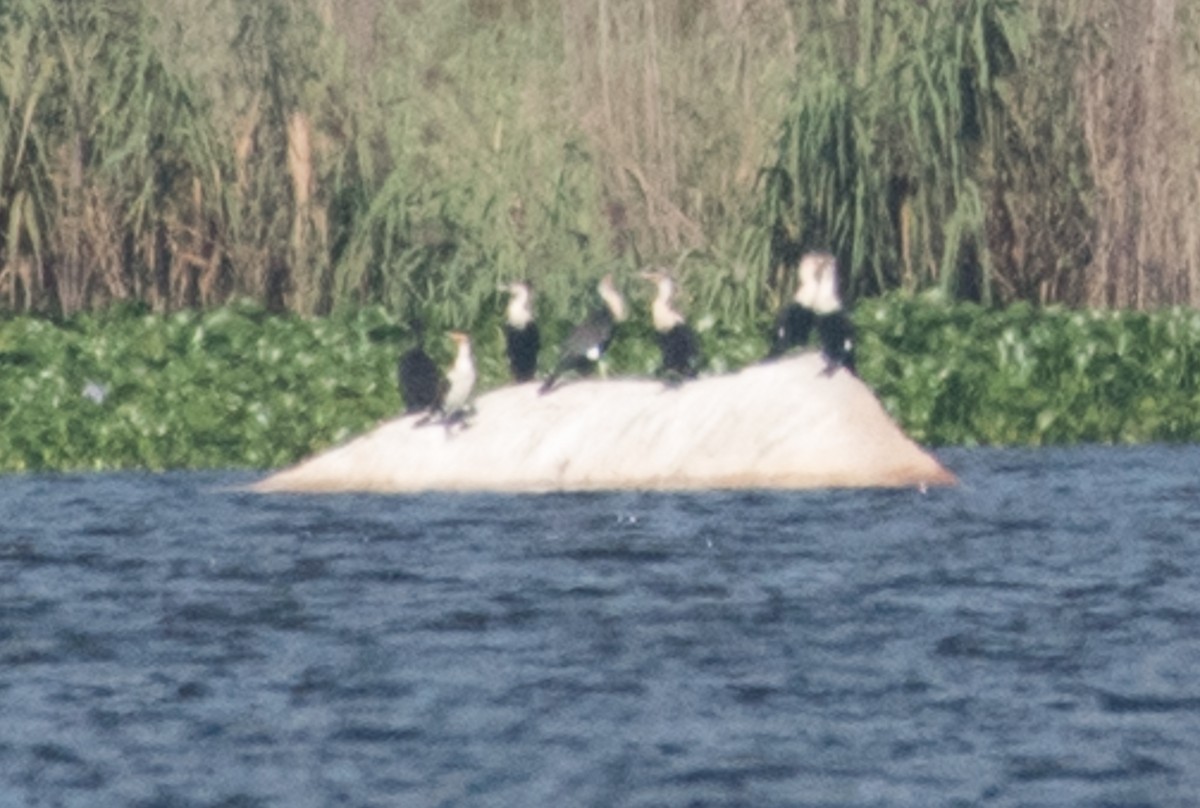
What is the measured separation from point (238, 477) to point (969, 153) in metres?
7.61

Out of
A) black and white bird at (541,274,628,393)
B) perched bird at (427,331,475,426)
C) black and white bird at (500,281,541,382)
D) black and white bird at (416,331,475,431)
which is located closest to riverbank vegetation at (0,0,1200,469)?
black and white bird at (500,281,541,382)

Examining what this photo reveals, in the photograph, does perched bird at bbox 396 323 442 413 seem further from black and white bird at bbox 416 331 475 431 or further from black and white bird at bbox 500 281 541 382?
black and white bird at bbox 500 281 541 382

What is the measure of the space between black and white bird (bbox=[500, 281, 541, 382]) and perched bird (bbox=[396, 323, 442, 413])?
1.88 m

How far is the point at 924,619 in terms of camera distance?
2033cm

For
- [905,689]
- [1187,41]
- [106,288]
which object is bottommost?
[905,689]

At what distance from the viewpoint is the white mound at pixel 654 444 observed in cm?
2792

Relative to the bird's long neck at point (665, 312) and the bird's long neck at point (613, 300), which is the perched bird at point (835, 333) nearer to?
the bird's long neck at point (665, 312)

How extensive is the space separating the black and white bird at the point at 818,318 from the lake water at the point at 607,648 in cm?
144

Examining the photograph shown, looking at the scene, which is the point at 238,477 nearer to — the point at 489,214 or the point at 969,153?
the point at 489,214

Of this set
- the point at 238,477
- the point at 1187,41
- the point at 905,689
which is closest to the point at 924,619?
the point at 905,689

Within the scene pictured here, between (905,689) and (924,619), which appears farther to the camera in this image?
(924,619)

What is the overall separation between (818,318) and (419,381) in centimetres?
313

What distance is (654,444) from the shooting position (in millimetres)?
28453

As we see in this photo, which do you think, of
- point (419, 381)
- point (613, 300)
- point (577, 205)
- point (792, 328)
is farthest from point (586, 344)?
point (577, 205)
